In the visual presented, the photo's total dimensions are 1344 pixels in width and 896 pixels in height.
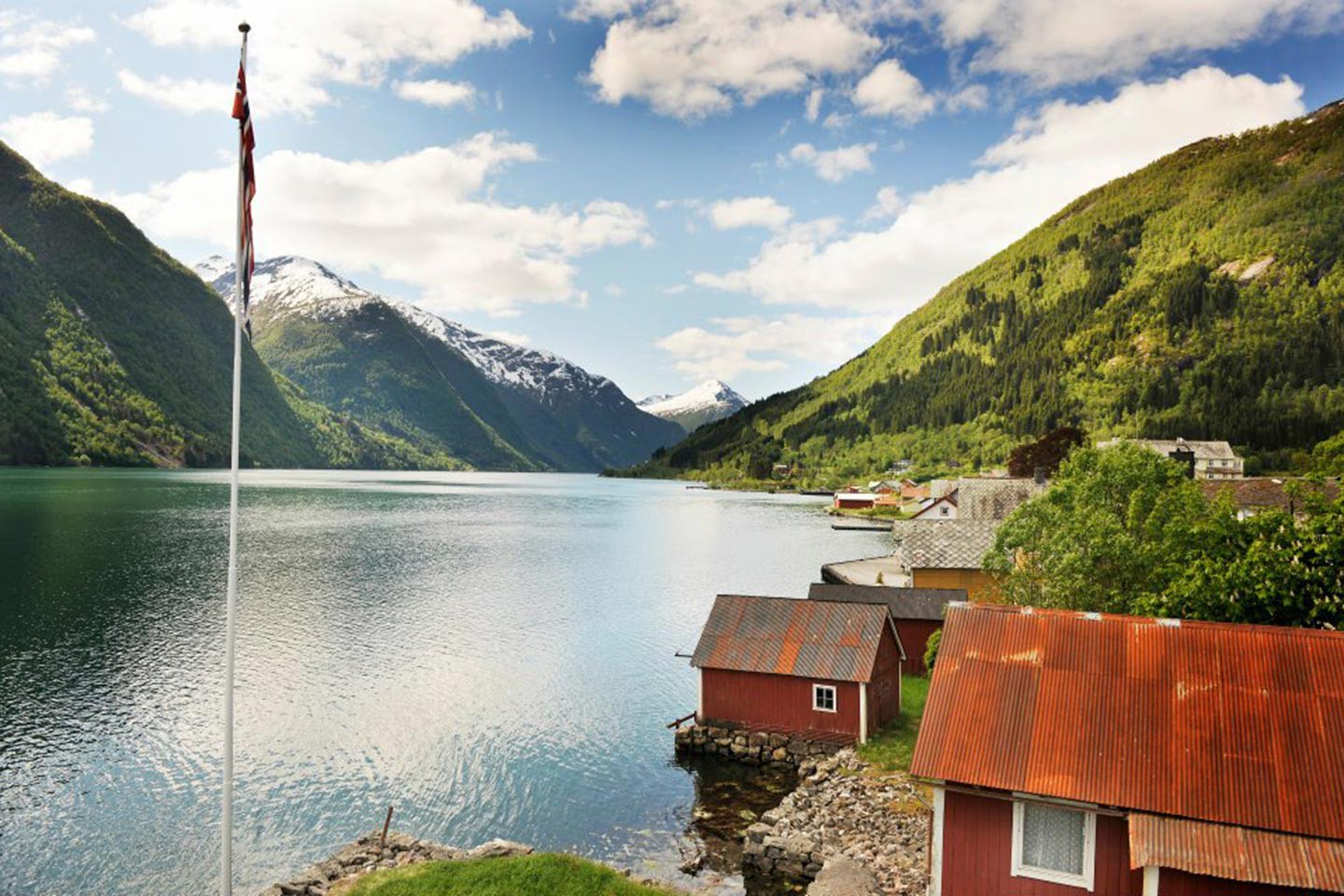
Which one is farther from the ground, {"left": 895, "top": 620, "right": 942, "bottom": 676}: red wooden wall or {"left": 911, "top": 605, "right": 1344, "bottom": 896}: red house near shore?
{"left": 911, "top": 605, "right": 1344, "bottom": 896}: red house near shore

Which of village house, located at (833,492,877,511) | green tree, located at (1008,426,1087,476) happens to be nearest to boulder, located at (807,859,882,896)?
green tree, located at (1008,426,1087,476)

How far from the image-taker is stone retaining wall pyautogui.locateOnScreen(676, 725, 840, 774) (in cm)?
3322

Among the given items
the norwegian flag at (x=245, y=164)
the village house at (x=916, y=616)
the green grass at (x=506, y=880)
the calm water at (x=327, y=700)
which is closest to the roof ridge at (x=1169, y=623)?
the green grass at (x=506, y=880)

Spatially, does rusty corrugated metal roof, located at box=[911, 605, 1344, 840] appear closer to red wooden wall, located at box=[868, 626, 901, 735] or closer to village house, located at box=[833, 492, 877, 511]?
red wooden wall, located at box=[868, 626, 901, 735]

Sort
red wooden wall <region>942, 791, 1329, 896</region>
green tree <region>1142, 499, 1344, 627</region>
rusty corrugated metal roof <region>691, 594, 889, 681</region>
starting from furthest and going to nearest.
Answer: rusty corrugated metal roof <region>691, 594, 889, 681</region> → green tree <region>1142, 499, 1344, 627</region> → red wooden wall <region>942, 791, 1329, 896</region>

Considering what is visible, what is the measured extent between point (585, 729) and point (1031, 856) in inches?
978

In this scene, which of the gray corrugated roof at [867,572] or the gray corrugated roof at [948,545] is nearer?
the gray corrugated roof at [948,545]

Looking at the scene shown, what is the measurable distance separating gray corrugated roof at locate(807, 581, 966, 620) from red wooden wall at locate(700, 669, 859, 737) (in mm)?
10481

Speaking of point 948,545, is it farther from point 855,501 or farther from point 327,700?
point 855,501

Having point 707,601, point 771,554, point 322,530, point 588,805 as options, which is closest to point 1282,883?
point 588,805

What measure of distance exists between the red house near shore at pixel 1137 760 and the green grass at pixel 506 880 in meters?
8.48

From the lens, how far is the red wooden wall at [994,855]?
1689 cm

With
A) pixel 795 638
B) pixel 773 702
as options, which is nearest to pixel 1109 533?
pixel 795 638

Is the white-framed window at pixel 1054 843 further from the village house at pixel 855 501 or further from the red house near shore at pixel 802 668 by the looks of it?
the village house at pixel 855 501
